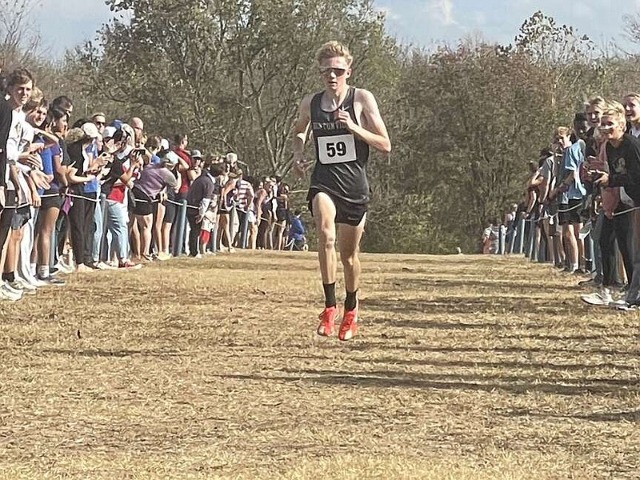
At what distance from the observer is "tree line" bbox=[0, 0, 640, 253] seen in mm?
49438

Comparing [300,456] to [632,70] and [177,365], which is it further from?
[632,70]

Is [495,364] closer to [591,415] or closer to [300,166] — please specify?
[591,415]

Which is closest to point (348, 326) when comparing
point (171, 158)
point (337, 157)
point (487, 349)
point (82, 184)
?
point (487, 349)

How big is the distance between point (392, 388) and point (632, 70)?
40.7 meters

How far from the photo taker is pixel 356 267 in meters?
10.5

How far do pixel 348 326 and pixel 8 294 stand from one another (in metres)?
3.99

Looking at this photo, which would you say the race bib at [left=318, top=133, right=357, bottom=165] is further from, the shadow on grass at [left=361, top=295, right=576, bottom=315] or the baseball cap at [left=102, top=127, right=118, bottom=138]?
the baseball cap at [left=102, top=127, right=118, bottom=138]

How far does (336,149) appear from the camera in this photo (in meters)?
10.1

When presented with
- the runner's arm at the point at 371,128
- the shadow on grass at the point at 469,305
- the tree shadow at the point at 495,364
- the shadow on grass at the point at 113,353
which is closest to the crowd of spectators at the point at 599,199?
the shadow on grass at the point at 469,305

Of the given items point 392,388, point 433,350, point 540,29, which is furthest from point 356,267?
point 540,29

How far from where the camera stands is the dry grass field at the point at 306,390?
5668 mm

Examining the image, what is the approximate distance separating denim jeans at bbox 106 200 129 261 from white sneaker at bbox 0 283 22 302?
510 cm

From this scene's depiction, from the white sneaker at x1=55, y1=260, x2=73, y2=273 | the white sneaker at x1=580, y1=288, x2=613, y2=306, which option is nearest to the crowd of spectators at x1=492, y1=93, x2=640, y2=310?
the white sneaker at x1=580, y1=288, x2=613, y2=306

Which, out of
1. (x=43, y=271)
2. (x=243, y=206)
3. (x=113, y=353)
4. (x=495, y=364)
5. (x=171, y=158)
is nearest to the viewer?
(x=495, y=364)
